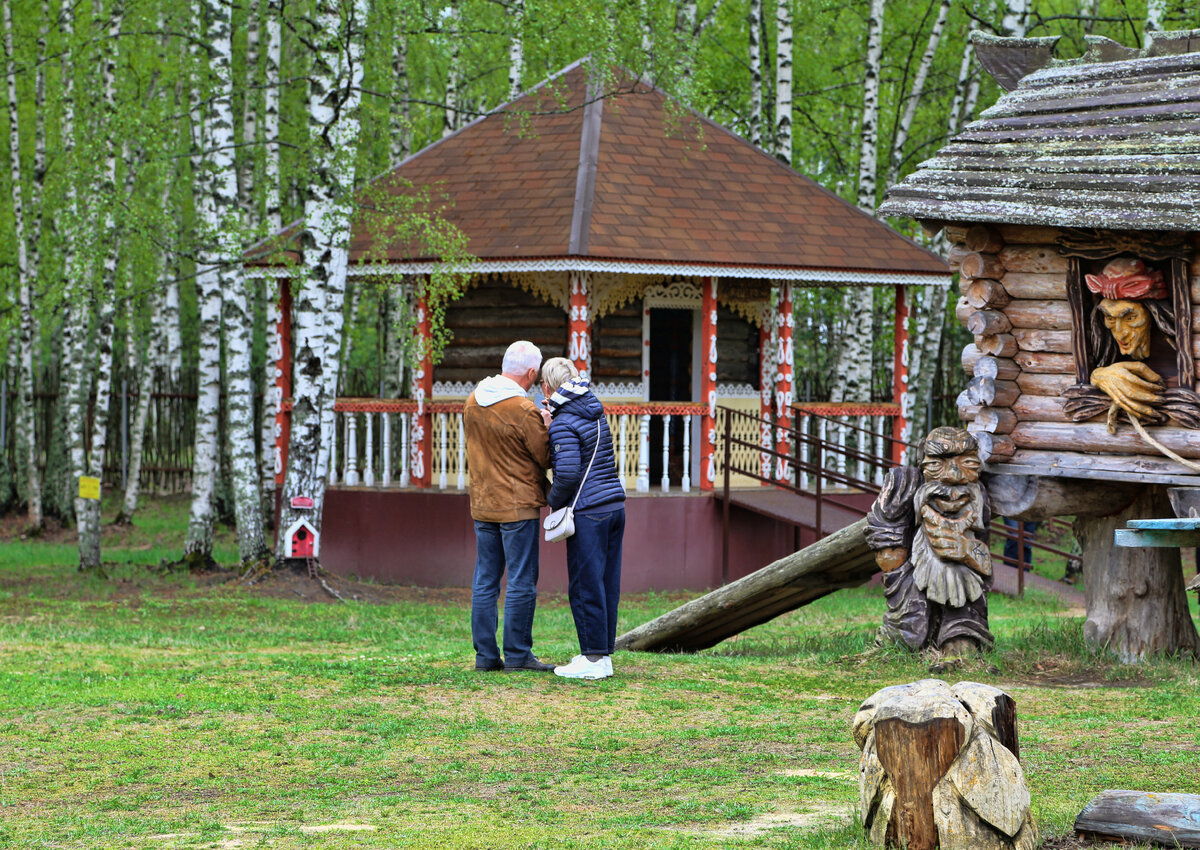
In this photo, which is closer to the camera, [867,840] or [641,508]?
[867,840]

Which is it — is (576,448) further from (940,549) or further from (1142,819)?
(1142,819)

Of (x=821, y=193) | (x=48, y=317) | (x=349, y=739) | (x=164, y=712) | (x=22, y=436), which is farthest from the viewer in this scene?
(x=48, y=317)

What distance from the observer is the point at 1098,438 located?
9.71 metres

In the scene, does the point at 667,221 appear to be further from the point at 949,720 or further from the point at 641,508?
the point at 949,720

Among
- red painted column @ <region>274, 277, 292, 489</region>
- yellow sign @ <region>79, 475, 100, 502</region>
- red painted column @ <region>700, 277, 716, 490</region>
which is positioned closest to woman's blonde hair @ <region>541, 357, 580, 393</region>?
red painted column @ <region>700, 277, 716, 490</region>

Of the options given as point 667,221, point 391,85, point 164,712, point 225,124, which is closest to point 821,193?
point 667,221

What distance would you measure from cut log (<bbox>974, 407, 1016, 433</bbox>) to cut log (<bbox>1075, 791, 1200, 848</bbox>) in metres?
5.19

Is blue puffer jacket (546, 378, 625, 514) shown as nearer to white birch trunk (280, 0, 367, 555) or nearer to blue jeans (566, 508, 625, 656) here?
blue jeans (566, 508, 625, 656)

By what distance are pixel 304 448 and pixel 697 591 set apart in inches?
203

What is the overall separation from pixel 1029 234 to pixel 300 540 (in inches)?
337

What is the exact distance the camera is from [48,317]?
29609 millimetres

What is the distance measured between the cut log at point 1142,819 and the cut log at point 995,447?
16.9 ft

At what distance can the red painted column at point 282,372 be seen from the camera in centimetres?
1873

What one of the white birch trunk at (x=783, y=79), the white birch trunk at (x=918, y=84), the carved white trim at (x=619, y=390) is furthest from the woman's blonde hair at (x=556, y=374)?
the white birch trunk at (x=918, y=84)
